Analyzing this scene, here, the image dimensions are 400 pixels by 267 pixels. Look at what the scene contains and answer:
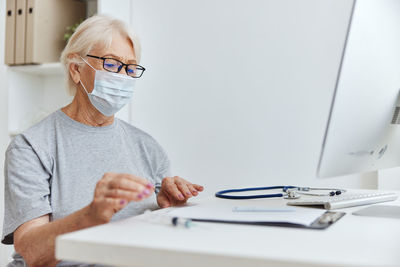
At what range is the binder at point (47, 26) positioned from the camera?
2188 millimetres

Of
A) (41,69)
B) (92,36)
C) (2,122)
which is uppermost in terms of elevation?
(92,36)

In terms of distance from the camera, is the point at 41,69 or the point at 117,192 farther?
the point at 41,69

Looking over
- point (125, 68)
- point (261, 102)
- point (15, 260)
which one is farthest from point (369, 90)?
point (261, 102)

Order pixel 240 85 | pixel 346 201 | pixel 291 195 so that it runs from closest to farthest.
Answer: pixel 346 201 → pixel 291 195 → pixel 240 85

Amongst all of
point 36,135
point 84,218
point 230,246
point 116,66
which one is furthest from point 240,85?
point 230,246

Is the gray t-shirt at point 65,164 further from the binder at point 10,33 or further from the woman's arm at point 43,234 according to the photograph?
the binder at point 10,33

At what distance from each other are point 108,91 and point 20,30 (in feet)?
3.84

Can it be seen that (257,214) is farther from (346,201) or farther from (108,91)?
(108,91)

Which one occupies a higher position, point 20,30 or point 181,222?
point 20,30

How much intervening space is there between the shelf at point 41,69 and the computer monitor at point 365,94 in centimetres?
171

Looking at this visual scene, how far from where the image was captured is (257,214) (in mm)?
801

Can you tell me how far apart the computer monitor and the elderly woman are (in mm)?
408

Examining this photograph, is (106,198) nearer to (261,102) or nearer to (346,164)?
(346,164)

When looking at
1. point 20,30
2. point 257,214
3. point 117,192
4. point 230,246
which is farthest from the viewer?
point 20,30
